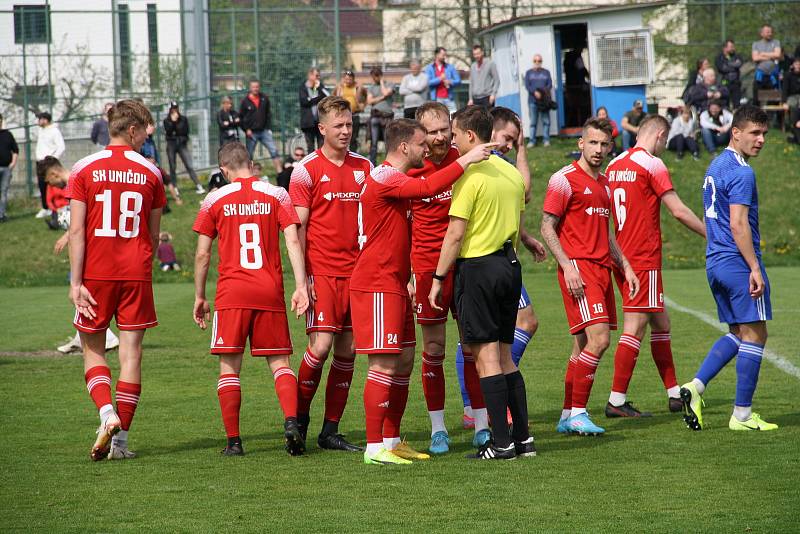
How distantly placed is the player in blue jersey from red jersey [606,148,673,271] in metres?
0.69

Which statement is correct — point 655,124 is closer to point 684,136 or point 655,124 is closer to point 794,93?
point 684,136

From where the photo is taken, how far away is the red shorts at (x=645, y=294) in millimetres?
8977

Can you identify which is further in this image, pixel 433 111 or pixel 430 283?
pixel 430 283

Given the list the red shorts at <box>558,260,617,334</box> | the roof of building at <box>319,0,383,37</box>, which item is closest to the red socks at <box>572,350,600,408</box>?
the red shorts at <box>558,260,617,334</box>

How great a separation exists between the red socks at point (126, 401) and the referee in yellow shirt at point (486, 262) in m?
2.16

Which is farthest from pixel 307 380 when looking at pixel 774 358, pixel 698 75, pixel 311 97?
pixel 698 75

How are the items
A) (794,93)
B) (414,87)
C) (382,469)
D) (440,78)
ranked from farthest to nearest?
1. (794,93)
2. (440,78)
3. (414,87)
4. (382,469)

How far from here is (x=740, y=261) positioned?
8125mm

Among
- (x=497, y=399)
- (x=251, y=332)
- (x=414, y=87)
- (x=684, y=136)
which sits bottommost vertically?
(x=497, y=399)

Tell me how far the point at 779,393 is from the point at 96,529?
20.6 ft

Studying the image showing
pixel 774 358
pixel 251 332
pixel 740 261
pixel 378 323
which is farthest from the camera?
pixel 774 358

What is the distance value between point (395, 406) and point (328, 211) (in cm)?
142

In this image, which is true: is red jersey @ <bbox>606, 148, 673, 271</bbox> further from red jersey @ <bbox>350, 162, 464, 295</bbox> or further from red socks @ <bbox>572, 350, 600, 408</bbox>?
red jersey @ <bbox>350, 162, 464, 295</bbox>

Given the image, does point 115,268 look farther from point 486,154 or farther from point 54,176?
point 54,176
